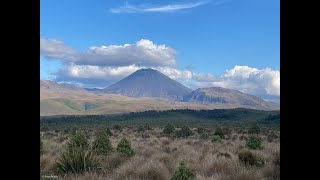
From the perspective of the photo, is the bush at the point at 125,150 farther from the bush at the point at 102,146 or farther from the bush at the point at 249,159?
the bush at the point at 249,159

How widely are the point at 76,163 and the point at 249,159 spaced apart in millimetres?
5558

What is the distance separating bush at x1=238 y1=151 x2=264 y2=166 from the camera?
12633mm

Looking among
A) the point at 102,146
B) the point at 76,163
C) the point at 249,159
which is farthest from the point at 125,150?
the point at 249,159

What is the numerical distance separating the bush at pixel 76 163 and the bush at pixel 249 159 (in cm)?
481

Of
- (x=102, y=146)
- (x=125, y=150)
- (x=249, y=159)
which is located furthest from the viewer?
(x=102, y=146)

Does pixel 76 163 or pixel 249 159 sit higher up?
pixel 76 163

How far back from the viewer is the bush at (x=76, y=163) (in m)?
11.1

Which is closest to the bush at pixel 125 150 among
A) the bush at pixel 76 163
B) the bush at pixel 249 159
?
the bush at pixel 76 163

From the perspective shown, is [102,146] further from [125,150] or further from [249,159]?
[249,159]

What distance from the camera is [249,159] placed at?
13.0 m

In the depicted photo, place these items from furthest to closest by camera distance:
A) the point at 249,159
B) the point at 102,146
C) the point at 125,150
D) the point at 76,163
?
the point at 102,146 < the point at 125,150 < the point at 249,159 < the point at 76,163
